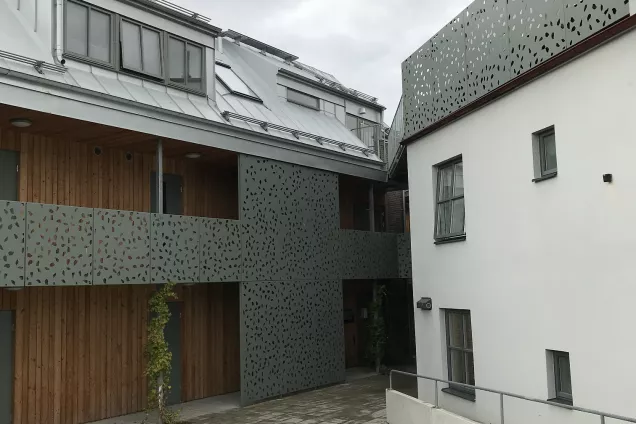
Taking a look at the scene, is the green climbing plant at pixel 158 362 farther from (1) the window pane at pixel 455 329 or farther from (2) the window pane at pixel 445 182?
(2) the window pane at pixel 445 182

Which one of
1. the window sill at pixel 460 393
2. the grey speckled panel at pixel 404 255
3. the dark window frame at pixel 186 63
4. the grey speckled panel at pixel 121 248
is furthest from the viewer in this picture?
the grey speckled panel at pixel 404 255

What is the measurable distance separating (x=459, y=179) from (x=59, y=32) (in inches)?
293

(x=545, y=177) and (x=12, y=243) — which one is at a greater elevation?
(x=545, y=177)

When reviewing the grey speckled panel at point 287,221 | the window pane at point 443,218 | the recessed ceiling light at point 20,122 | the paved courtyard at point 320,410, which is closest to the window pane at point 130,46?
the recessed ceiling light at point 20,122

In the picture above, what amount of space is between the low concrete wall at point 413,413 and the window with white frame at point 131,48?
7.52m

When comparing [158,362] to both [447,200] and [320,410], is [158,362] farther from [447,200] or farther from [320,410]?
[447,200]

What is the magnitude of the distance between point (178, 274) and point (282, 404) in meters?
3.65

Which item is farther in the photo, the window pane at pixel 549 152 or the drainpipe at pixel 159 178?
the drainpipe at pixel 159 178

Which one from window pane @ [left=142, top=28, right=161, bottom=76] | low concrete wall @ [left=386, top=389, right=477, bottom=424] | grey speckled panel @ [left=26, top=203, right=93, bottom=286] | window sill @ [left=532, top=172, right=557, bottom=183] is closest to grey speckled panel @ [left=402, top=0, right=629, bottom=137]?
window sill @ [left=532, top=172, right=557, bottom=183]

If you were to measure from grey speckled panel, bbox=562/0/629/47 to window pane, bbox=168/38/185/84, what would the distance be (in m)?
7.93

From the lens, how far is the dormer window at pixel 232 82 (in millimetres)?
15156

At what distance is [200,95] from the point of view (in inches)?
527

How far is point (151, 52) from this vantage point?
12.6 meters

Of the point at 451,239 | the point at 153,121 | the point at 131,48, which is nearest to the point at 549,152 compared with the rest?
the point at 451,239
